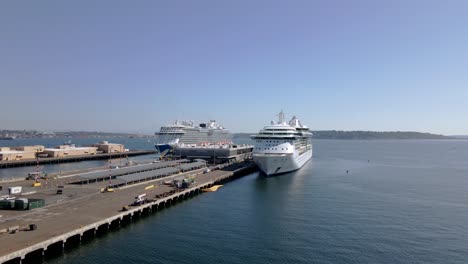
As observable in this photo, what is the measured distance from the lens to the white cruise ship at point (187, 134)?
464 feet

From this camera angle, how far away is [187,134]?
5768 inches

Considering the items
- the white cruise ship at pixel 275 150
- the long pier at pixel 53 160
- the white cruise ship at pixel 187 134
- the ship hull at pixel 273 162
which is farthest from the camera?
the white cruise ship at pixel 187 134

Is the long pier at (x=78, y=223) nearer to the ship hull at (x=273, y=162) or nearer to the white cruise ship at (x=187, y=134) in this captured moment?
the ship hull at (x=273, y=162)

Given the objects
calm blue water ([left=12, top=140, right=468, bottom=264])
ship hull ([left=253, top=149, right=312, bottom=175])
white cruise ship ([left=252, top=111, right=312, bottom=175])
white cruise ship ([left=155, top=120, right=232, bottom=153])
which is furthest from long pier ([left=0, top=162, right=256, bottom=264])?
white cruise ship ([left=155, top=120, right=232, bottom=153])

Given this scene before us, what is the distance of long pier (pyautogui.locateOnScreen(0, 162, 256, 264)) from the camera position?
29.5 m

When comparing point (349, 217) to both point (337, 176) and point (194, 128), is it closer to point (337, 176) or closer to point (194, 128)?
point (337, 176)

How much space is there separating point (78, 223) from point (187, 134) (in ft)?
363

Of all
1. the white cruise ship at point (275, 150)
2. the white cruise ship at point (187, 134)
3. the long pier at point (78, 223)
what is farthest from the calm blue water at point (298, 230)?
the white cruise ship at point (187, 134)

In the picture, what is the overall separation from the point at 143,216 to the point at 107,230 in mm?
7452

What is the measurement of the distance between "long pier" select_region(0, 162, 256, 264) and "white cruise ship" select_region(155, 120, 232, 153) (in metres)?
79.7

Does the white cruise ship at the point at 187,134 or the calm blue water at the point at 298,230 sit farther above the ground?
the white cruise ship at the point at 187,134

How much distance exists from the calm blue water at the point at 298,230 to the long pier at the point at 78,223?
5.29 ft

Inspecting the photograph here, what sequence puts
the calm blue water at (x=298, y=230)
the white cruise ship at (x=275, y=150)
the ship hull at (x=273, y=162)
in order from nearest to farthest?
1. the calm blue water at (x=298, y=230)
2. the ship hull at (x=273, y=162)
3. the white cruise ship at (x=275, y=150)

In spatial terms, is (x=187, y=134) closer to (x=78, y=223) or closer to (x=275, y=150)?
(x=275, y=150)
